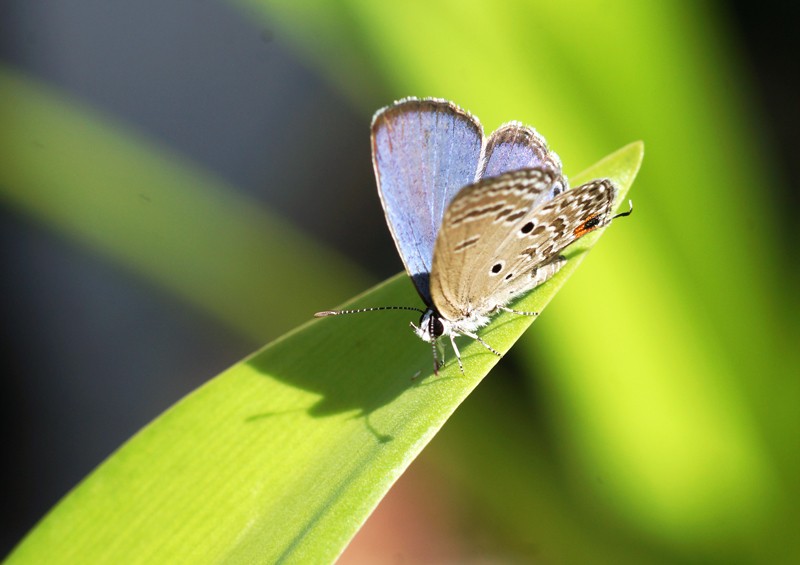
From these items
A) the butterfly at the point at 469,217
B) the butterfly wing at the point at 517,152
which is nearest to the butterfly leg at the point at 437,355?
the butterfly at the point at 469,217

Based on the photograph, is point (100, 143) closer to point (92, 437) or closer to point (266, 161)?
point (266, 161)

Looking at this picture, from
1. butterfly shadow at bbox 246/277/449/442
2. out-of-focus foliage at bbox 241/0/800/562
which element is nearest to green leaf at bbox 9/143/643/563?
butterfly shadow at bbox 246/277/449/442

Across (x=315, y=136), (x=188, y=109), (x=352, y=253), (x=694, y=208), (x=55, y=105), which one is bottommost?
(x=352, y=253)

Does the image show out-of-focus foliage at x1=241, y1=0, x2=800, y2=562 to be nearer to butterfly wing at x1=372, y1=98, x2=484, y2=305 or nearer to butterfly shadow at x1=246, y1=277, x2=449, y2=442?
butterfly wing at x1=372, y1=98, x2=484, y2=305

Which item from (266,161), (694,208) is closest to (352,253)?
(266,161)

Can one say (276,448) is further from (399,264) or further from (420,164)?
(399,264)

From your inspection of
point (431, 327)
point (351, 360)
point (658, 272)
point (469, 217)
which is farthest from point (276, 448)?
point (658, 272)

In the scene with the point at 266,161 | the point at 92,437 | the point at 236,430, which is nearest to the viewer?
the point at 236,430
